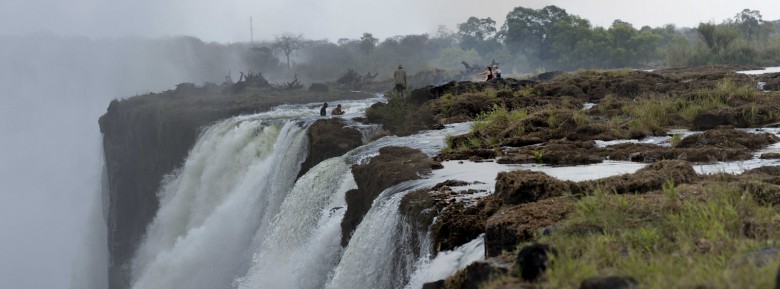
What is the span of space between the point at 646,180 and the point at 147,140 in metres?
33.5

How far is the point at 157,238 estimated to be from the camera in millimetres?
28062

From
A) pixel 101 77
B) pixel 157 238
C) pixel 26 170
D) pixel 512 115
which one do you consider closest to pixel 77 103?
pixel 101 77

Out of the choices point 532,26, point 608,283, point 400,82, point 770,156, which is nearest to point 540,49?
point 532,26

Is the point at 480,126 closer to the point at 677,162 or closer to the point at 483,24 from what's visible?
the point at 677,162

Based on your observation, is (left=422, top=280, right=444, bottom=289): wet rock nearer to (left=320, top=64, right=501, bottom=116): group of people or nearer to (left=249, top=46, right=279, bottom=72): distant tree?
(left=320, top=64, right=501, bottom=116): group of people

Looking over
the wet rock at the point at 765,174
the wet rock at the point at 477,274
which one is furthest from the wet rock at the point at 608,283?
the wet rock at the point at 765,174

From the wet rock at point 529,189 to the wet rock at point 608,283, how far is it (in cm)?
340

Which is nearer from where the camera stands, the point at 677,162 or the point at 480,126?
the point at 677,162

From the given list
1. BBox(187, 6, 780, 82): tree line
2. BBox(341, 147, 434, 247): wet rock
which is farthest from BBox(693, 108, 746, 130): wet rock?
BBox(187, 6, 780, 82): tree line

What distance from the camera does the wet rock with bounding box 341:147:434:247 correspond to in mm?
11477

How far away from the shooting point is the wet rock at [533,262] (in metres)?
5.19

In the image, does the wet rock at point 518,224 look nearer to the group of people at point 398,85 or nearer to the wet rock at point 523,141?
the wet rock at point 523,141

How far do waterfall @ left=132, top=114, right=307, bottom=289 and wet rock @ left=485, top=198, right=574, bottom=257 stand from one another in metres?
10.5

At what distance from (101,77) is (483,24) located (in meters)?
54.5
